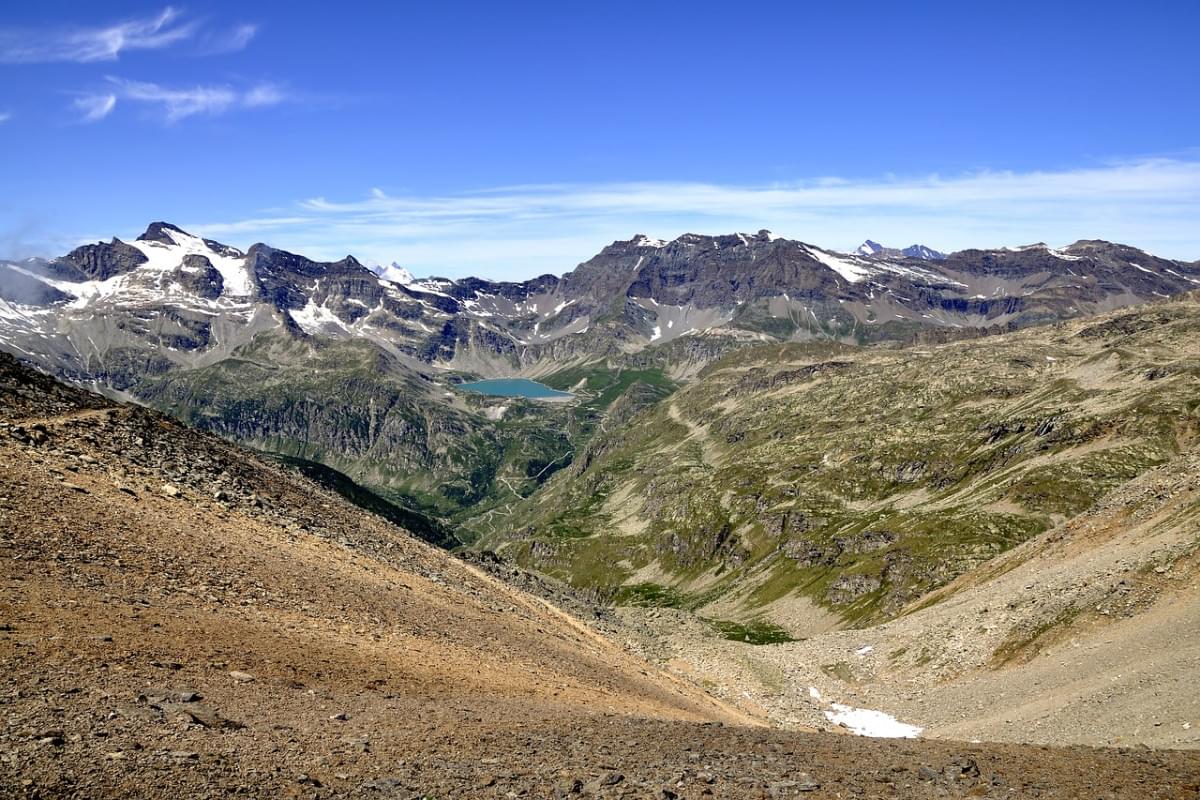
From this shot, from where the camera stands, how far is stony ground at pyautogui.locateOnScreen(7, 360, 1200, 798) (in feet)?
69.8

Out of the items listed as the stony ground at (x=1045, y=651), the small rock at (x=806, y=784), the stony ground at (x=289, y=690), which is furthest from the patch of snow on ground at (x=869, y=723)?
the small rock at (x=806, y=784)

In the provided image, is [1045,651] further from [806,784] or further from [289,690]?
[289,690]

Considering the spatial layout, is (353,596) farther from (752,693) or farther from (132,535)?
(752,693)

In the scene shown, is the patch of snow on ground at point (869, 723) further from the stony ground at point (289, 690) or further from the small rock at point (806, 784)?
the small rock at point (806, 784)

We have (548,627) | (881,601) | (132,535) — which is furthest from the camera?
(881,601)

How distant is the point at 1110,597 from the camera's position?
72.7 m

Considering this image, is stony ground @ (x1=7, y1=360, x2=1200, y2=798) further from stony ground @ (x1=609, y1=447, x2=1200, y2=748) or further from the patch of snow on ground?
the patch of snow on ground

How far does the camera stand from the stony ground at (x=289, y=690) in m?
21.3

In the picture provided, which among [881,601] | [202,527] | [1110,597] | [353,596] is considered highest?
[202,527]

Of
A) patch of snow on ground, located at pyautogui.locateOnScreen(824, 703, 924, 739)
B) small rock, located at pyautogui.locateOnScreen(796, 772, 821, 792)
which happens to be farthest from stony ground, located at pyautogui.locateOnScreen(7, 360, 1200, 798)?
patch of snow on ground, located at pyautogui.locateOnScreen(824, 703, 924, 739)

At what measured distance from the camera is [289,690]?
27.3 meters

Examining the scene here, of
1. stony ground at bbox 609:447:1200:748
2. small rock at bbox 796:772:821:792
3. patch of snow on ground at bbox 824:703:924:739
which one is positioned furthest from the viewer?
patch of snow on ground at bbox 824:703:924:739

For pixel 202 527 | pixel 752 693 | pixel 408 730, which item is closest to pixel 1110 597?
pixel 752 693

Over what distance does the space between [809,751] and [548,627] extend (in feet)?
92.3
